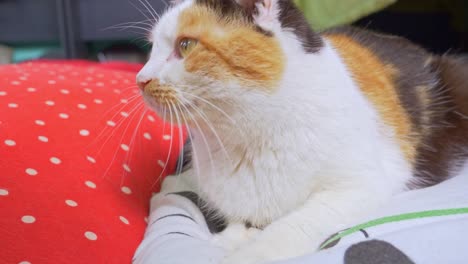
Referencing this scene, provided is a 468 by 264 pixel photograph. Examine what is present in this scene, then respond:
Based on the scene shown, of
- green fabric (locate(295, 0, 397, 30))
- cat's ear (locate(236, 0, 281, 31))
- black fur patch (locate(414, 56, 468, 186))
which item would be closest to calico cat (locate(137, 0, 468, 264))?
cat's ear (locate(236, 0, 281, 31))

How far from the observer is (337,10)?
1.43 meters

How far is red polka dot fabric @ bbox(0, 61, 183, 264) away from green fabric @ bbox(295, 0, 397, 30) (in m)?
0.67

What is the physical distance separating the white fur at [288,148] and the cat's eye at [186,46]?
0.02m

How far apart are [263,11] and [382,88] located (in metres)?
0.34

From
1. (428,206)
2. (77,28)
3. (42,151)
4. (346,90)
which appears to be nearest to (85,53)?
(77,28)

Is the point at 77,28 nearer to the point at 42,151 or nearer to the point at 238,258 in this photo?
the point at 42,151

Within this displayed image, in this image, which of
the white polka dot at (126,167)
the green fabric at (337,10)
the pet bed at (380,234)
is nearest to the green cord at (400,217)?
the pet bed at (380,234)

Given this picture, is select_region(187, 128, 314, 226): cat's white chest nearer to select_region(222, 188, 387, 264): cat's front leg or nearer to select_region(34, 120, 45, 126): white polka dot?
select_region(222, 188, 387, 264): cat's front leg

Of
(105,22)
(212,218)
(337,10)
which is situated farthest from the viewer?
(105,22)

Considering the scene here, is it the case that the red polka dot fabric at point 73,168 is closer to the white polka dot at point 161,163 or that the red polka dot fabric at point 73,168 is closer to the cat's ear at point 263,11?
the white polka dot at point 161,163

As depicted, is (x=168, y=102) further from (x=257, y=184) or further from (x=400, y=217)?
(x=400, y=217)

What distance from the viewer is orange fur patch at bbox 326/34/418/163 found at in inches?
34.0

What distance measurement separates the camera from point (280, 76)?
0.68m

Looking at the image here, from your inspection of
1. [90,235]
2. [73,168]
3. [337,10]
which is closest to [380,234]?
[90,235]
